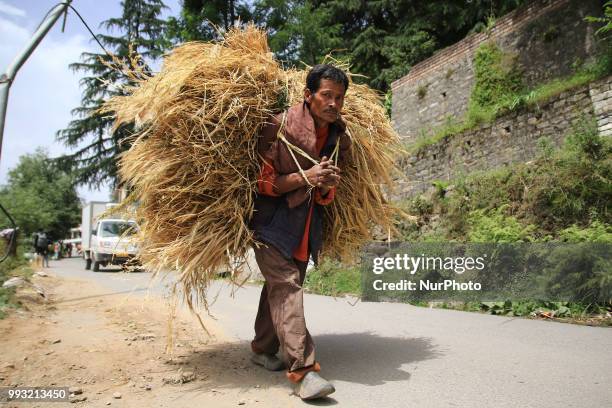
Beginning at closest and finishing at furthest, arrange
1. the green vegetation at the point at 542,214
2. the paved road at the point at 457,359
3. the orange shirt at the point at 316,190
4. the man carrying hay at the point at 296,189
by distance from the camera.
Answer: the paved road at the point at 457,359
the man carrying hay at the point at 296,189
the orange shirt at the point at 316,190
the green vegetation at the point at 542,214

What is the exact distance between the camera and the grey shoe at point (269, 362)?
318cm

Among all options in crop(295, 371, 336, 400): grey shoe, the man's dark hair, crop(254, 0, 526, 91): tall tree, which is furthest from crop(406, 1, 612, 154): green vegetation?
crop(295, 371, 336, 400): grey shoe

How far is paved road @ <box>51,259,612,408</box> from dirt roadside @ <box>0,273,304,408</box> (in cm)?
42

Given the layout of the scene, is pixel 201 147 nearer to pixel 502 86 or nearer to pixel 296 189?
pixel 296 189

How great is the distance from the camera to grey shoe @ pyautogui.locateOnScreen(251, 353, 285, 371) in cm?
318

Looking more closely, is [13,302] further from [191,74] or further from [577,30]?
[577,30]

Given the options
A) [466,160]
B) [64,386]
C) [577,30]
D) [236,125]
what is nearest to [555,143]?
[466,160]

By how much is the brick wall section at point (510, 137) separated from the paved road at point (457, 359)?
3.21m

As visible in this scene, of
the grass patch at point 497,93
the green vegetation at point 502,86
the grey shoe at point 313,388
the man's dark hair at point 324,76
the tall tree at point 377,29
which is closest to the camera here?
the grey shoe at point 313,388

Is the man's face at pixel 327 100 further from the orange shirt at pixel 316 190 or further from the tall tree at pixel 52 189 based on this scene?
the tall tree at pixel 52 189

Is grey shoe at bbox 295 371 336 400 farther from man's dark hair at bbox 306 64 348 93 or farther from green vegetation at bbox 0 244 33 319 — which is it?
green vegetation at bbox 0 244 33 319

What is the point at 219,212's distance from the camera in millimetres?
2965

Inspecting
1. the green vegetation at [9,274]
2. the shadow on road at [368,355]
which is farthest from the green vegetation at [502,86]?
the green vegetation at [9,274]

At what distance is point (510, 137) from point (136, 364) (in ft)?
30.0
